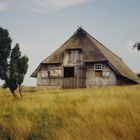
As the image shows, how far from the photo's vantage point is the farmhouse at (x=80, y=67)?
30984mm

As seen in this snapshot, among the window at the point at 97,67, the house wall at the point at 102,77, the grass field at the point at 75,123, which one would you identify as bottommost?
the grass field at the point at 75,123

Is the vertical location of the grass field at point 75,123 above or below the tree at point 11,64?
below

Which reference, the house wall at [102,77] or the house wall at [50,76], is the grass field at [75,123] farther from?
the house wall at [50,76]

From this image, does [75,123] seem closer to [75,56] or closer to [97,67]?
[97,67]

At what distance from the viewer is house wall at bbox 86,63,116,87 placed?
30734mm

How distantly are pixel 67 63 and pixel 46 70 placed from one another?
2766 millimetres

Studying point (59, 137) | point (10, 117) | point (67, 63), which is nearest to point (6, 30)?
point (67, 63)

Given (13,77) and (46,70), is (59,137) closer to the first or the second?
(13,77)

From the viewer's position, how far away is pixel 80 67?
32219 mm

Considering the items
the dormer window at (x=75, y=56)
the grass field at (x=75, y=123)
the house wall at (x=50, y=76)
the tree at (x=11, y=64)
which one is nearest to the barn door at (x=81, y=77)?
the dormer window at (x=75, y=56)

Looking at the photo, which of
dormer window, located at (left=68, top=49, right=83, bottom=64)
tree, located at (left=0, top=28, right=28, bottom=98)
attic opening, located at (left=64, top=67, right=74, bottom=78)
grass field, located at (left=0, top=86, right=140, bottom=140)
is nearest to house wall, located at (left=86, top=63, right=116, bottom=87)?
dormer window, located at (left=68, top=49, right=83, bottom=64)

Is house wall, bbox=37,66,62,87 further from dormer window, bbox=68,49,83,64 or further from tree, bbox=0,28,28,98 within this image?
tree, bbox=0,28,28,98

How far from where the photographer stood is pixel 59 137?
261 inches

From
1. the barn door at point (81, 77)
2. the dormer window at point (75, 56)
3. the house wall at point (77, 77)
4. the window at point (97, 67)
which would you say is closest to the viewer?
the house wall at point (77, 77)
